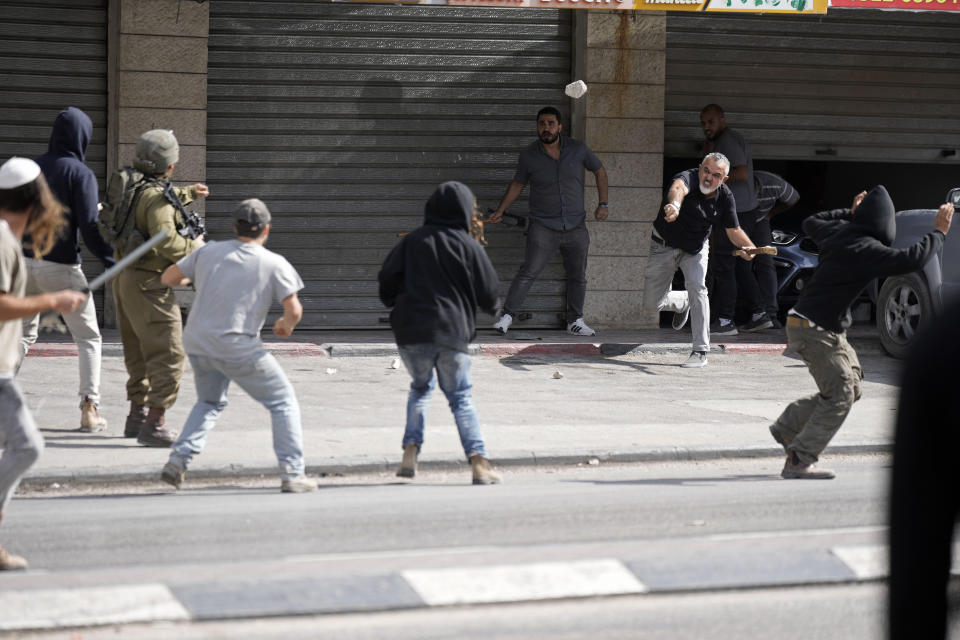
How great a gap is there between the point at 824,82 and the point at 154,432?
10.3 metres

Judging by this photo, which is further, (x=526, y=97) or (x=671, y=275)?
(x=526, y=97)

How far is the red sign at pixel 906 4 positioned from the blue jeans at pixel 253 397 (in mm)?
8636

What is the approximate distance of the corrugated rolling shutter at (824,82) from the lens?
16328 millimetres

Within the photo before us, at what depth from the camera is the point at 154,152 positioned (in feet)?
29.7

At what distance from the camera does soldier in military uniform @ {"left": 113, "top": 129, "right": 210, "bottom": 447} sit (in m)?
9.03

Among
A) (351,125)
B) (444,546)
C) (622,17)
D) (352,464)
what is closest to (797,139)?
(622,17)

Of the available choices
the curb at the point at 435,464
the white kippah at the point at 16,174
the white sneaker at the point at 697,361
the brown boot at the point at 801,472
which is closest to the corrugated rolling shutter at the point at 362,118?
the white sneaker at the point at 697,361

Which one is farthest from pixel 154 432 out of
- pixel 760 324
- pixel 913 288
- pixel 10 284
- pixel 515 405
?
pixel 760 324

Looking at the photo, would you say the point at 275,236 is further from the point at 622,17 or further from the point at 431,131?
the point at 622,17

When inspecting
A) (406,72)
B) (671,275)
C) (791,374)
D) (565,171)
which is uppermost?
(406,72)

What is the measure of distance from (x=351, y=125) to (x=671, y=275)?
3925mm

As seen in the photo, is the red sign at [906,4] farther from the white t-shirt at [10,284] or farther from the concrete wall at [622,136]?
the white t-shirt at [10,284]

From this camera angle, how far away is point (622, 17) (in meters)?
15.5

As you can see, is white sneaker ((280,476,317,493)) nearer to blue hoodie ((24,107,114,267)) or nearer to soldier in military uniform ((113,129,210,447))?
soldier in military uniform ((113,129,210,447))
